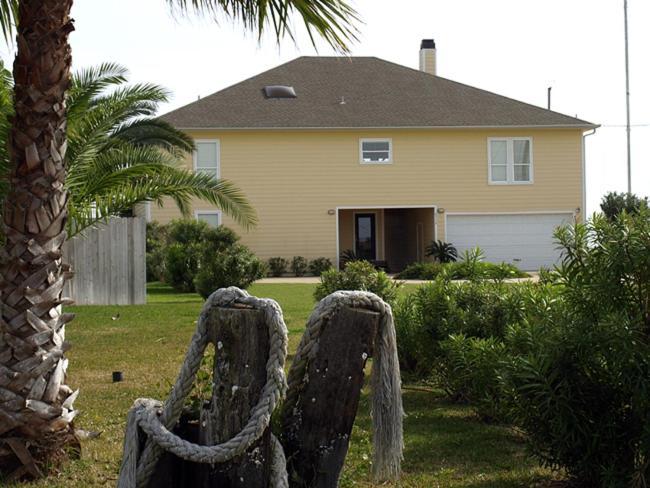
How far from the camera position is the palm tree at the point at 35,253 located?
20.1 ft

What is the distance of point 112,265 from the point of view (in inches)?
790

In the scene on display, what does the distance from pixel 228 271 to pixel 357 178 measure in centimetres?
1439

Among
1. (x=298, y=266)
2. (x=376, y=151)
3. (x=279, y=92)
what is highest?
(x=279, y=92)

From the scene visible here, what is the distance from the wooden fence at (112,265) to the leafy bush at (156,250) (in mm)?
6908

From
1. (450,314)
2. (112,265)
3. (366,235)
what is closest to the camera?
(450,314)

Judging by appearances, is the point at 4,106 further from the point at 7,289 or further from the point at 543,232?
the point at 543,232

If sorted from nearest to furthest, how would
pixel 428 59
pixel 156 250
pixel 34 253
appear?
pixel 34 253 < pixel 156 250 < pixel 428 59

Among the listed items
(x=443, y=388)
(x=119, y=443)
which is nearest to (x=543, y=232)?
(x=443, y=388)

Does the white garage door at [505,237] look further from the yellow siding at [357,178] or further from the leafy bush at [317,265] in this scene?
the leafy bush at [317,265]

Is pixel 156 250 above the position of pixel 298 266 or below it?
above

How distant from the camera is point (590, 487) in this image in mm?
5391

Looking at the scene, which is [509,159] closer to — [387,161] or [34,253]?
[387,161]

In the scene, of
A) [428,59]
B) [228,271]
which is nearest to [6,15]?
[228,271]

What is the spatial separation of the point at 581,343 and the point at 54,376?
362 centimetres
